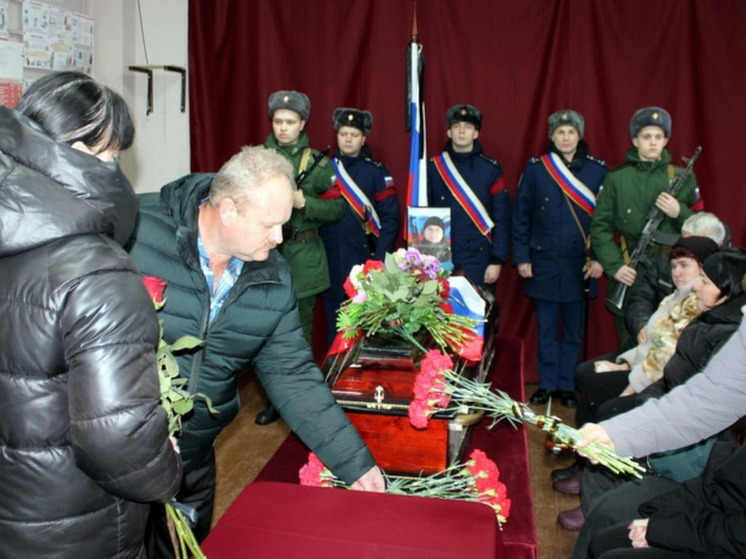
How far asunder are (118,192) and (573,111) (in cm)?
335

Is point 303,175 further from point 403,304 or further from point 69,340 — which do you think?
point 69,340

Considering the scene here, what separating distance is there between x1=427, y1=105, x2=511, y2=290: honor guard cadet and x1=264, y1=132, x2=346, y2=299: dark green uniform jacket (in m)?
0.68

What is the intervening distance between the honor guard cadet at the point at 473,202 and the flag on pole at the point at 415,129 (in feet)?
1.28

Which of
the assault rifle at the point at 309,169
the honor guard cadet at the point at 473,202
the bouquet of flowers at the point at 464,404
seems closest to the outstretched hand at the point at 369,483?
the bouquet of flowers at the point at 464,404

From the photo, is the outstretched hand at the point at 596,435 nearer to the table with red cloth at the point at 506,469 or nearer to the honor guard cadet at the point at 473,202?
the table with red cloth at the point at 506,469

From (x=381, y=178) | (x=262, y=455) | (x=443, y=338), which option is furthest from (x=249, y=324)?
(x=381, y=178)

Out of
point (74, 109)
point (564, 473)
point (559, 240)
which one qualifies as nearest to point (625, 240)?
point (559, 240)

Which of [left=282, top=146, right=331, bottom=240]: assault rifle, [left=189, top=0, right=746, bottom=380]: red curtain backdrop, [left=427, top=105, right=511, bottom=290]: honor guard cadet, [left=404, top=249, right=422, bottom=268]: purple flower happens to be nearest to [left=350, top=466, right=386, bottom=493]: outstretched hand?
[left=404, top=249, right=422, bottom=268]: purple flower

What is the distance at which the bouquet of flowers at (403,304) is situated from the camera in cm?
226

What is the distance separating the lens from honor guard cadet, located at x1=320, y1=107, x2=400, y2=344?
14.1ft

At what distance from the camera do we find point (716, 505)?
1793mm

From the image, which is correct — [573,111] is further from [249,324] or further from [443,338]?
[249,324]

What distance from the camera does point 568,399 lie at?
4.15 metres

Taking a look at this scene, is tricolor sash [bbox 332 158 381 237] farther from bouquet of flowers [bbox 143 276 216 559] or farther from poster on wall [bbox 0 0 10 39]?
bouquet of flowers [bbox 143 276 216 559]
